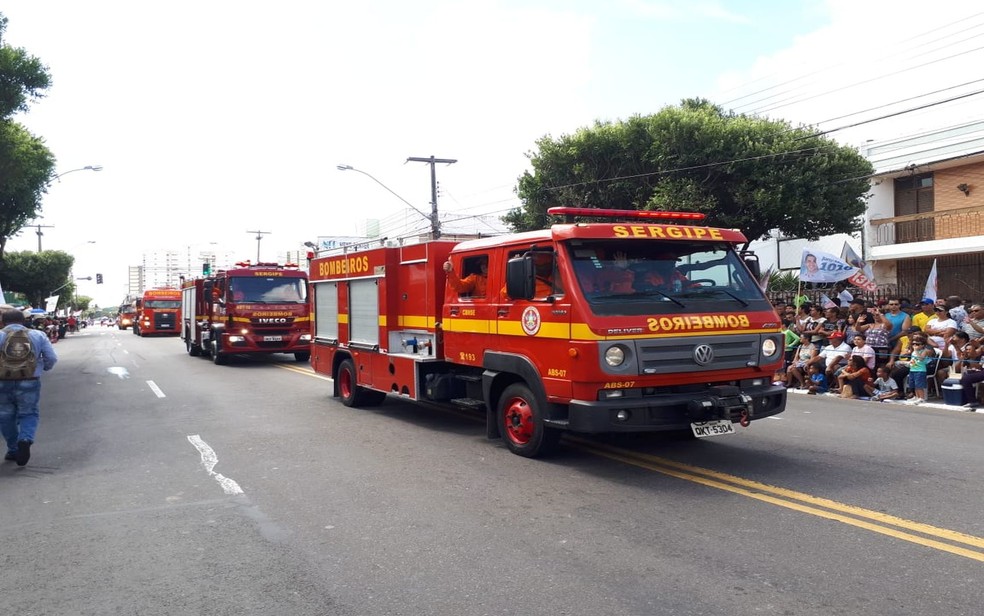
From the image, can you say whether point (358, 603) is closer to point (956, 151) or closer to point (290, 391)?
point (290, 391)

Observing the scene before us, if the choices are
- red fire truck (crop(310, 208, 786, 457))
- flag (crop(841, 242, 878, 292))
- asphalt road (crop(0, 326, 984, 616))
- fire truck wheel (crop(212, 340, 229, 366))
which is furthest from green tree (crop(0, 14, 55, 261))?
flag (crop(841, 242, 878, 292))

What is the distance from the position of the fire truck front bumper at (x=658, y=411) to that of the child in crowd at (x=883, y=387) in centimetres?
682

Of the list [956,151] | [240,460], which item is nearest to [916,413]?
[240,460]

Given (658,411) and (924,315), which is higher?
(924,315)

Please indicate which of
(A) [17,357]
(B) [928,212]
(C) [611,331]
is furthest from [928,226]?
(A) [17,357]

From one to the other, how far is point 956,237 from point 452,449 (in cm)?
2099

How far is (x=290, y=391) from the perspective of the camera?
45.2 ft

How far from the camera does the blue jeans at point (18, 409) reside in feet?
25.3

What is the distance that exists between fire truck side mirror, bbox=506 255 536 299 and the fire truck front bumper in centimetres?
116

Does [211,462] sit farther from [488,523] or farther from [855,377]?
[855,377]

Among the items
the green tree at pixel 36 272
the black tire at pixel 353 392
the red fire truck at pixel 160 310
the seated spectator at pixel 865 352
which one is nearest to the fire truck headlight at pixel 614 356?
the black tire at pixel 353 392

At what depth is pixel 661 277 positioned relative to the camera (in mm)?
7051

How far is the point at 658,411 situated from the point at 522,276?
174 centimetres

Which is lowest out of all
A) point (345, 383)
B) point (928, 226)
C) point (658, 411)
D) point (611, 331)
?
point (345, 383)
